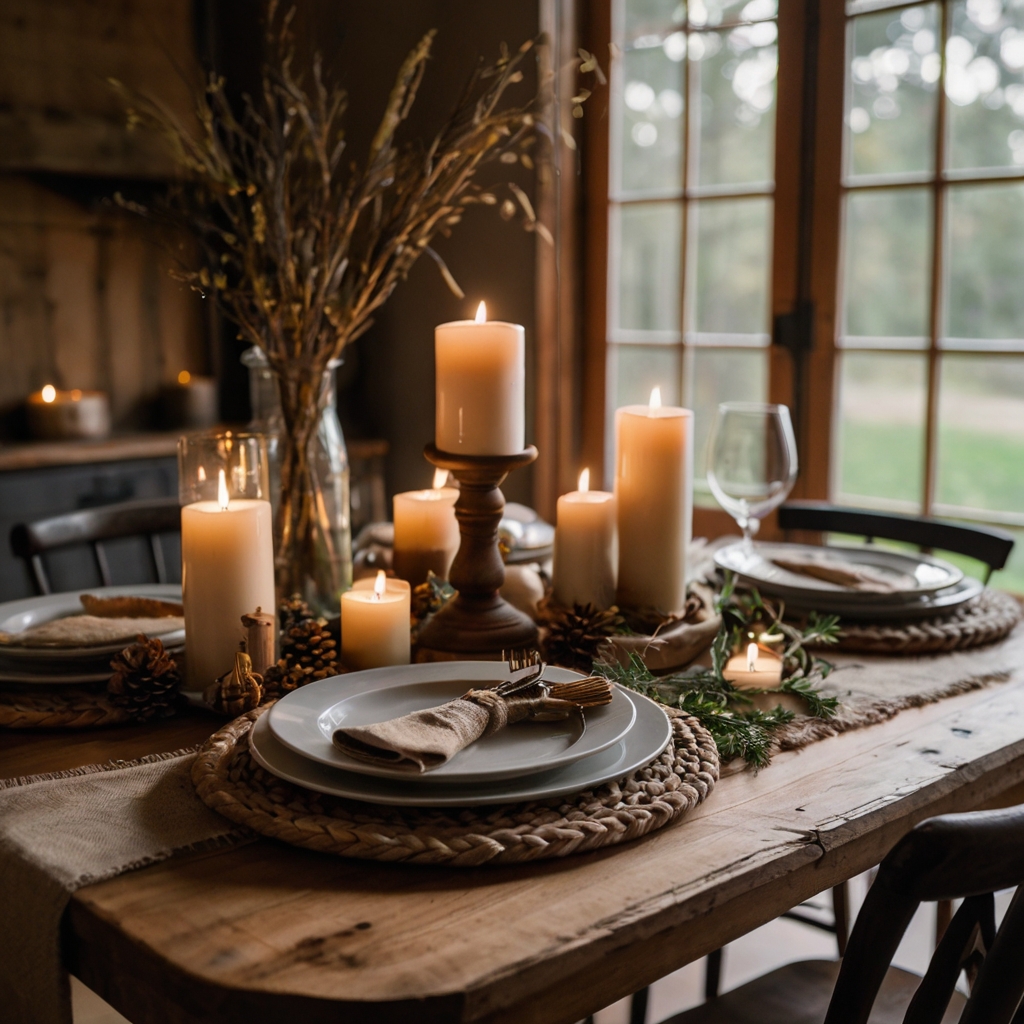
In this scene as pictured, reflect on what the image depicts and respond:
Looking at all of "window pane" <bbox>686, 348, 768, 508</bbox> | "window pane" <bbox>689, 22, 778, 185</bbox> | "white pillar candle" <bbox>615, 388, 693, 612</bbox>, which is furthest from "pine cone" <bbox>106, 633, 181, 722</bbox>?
"window pane" <bbox>689, 22, 778, 185</bbox>

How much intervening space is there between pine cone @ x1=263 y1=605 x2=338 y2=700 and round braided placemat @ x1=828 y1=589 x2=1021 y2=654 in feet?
1.90

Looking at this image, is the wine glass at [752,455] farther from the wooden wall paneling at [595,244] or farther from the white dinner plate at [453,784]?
the wooden wall paneling at [595,244]

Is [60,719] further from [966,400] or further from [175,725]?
[966,400]

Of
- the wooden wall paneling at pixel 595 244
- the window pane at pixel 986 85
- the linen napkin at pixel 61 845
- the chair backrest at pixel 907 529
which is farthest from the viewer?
the wooden wall paneling at pixel 595 244

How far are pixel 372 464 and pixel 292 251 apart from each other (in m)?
2.16

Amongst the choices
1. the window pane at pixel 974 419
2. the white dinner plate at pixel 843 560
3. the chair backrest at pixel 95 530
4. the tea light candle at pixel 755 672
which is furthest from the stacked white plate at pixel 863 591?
the window pane at pixel 974 419

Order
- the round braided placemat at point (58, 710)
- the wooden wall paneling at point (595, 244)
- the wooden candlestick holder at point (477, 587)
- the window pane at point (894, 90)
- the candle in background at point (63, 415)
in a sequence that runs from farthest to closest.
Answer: the candle in background at point (63, 415) < the wooden wall paneling at point (595, 244) < the window pane at point (894, 90) < the wooden candlestick holder at point (477, 587) < the round braided placemat at point (58, 710)

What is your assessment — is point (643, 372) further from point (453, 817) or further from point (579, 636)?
point (453, 817)

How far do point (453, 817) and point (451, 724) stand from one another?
0.08 meters

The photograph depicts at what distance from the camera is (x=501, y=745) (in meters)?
0.85

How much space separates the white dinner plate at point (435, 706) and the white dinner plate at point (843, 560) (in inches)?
18.3

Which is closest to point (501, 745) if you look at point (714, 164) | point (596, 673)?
point (596, 673)

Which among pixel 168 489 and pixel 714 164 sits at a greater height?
pixel 714 164

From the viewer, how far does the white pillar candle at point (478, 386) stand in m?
1.07
